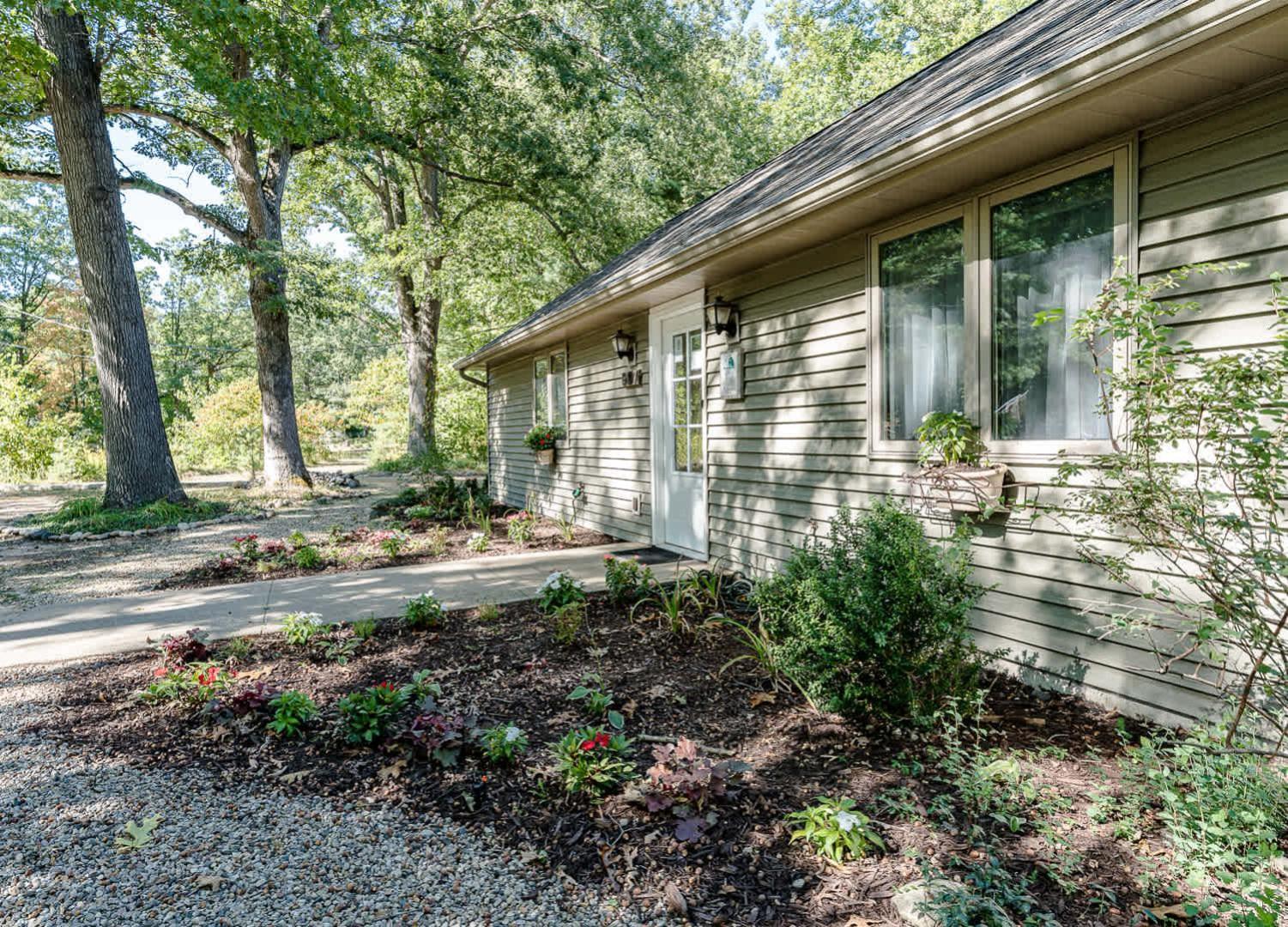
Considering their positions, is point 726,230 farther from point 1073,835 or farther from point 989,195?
point 1073,835

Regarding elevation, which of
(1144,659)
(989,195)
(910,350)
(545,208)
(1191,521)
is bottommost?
(1144,659)

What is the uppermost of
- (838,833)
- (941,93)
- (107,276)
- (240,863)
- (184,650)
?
(107,276)

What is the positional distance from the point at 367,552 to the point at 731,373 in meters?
4.05

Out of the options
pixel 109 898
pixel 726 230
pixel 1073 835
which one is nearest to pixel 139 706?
pixel 109 898

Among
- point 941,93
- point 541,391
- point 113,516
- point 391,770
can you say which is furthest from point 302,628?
point 113,516

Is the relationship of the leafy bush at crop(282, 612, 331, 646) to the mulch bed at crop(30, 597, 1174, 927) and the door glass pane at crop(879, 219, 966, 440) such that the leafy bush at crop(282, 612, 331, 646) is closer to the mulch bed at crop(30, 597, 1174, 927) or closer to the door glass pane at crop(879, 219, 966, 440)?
the mulch bed at crop(30, 597, 1174, 927)

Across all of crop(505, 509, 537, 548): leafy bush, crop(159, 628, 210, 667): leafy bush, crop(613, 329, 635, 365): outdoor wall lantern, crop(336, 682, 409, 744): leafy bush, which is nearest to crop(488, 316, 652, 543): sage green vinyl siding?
crop(613, 329, 635, 365): outdoor wall lantern

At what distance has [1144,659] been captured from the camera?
2.79 meters

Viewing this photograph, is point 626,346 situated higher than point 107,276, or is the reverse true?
point 107,276

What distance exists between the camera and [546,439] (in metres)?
9.20

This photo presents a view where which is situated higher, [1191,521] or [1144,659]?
[1191,521]

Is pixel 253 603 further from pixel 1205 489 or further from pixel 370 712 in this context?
pixel 1205 489

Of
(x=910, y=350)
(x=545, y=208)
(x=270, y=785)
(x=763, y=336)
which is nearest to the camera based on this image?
(x=270, y=785)

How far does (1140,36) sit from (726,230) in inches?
96.3
